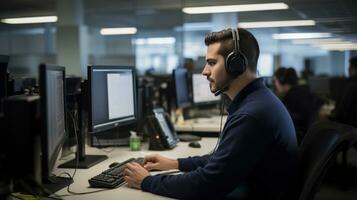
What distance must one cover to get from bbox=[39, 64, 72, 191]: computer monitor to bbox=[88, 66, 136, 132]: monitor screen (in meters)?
0.29

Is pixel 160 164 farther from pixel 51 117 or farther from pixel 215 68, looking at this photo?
pixel 51 117

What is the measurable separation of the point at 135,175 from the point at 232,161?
1.42 feet

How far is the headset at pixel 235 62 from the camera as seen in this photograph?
1.52 m

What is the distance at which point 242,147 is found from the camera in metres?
1.36

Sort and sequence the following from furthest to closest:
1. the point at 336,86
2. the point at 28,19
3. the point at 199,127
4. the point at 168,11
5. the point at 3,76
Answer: the point at 168,11 → the point at 28,19 → the point at 336,86 → the point at 199,127 → the point at 3,76

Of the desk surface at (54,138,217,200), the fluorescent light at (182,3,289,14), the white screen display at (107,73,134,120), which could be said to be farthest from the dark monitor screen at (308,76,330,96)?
the white screen display at (107,73,134,120)

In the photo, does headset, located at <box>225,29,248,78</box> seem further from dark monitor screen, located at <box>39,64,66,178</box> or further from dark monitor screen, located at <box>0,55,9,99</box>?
dark monitor screen, located at <box>0,55,9,99</box>

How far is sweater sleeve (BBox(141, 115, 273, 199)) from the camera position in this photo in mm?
1357

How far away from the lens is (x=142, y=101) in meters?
2.87

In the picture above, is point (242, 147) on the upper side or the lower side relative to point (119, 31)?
lower

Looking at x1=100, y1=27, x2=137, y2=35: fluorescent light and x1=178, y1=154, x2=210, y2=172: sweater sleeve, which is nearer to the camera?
x1=178, y1=154, x2=210, y2=172: sweater sleeve

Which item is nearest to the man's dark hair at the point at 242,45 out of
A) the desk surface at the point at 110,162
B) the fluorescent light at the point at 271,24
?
the desk surface at the point at 110,162

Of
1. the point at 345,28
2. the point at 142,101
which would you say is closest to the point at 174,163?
the point at 142,101

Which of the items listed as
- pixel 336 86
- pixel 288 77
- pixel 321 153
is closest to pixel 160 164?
pixel 321 153
